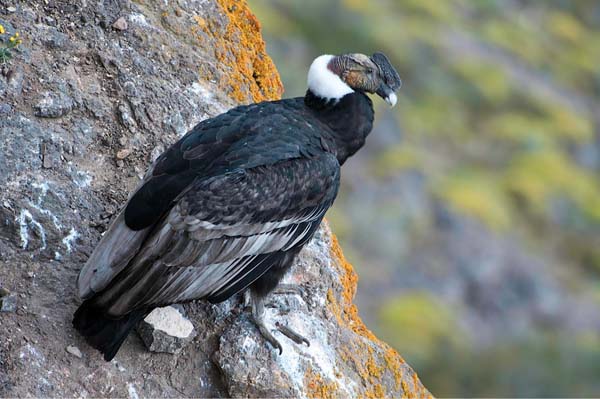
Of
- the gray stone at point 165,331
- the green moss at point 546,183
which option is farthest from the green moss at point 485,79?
the gray stone at point 165,331

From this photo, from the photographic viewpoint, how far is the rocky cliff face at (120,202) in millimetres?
5656

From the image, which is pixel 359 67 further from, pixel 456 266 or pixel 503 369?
pixel 456 266

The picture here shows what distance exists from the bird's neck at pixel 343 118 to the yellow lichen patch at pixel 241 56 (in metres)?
0.94

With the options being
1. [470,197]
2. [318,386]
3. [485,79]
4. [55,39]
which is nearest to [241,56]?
[55,39]

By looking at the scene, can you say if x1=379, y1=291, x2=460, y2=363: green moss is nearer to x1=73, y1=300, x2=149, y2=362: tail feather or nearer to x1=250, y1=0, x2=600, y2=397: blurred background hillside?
x1=250, y1=0, x2=600, y2=397: blurred background hillside

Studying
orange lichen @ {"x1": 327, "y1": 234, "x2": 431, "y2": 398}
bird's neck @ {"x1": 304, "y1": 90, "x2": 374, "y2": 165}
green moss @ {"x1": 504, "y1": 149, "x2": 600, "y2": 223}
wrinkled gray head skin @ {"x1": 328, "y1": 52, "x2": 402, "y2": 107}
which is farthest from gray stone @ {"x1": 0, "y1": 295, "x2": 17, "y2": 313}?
green moss @ {"x1": 504, "y1": 149, "x2": 600, "y2": 223}

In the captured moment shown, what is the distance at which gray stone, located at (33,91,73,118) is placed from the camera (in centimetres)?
651

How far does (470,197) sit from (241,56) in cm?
1239

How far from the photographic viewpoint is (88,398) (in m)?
5.44

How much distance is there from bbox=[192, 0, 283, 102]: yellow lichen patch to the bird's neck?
3.08 ft

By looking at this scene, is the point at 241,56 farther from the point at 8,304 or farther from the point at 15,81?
the point at 8,304

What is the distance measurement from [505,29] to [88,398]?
25.0 metres

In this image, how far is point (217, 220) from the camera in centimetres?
576

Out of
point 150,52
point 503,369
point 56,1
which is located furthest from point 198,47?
point 503,369
